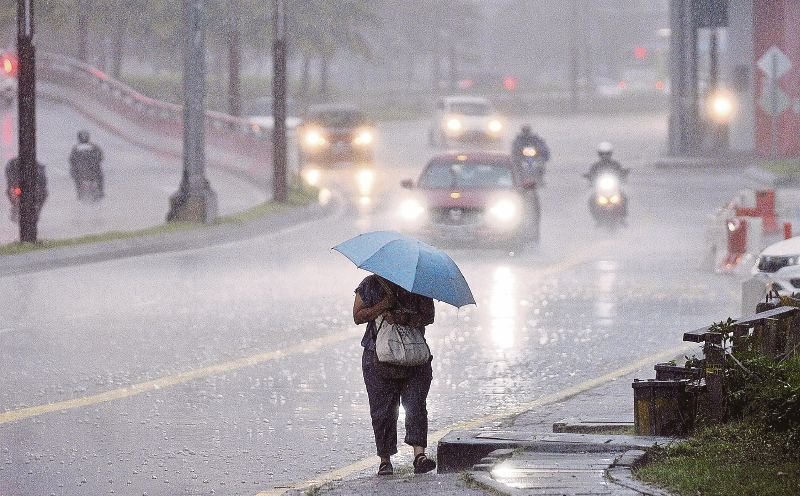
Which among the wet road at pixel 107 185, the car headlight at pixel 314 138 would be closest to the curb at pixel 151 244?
the wet road at pixel 107 185

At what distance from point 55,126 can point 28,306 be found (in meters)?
36.2

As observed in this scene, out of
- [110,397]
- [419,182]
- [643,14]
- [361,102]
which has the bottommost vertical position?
[110,397]

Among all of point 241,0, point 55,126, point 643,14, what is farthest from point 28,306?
point 643,14

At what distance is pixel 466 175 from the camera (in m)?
26.9

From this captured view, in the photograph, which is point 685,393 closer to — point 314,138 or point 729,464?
point 729,464

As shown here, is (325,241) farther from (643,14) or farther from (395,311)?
(643,14)

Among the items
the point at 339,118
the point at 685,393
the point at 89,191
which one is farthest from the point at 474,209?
the point at 339,118

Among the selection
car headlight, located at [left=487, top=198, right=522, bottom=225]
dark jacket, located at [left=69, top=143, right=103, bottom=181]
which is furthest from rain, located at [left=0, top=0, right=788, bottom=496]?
dark jacket, located at [left=69, top=143, right=103, bottom=181]

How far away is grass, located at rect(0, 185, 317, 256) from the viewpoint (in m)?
23.8

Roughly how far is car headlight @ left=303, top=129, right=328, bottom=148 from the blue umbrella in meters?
39.1

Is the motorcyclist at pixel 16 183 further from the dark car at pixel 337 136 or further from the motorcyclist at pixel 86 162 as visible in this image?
the dark car at pixel 337 136

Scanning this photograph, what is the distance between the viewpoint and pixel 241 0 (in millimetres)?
65000

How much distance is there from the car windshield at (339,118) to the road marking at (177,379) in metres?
32.5

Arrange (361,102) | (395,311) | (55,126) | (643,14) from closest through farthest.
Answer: (395,311) → (55,126) → (361,102) → (643,14)
